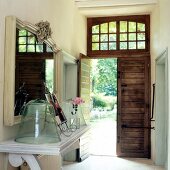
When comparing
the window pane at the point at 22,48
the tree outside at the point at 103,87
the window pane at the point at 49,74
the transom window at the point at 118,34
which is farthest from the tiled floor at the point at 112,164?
the tree outside at the point at 103,87

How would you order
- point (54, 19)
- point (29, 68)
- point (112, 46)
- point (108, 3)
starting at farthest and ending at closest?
point (112, 46), point (108, 3), point (54, 19), point (29, 68)

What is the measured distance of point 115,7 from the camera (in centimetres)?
524

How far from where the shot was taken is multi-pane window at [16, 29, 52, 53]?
2.52 metres

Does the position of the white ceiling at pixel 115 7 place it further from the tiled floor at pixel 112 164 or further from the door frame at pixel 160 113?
the tiled floor at pixel 112 164

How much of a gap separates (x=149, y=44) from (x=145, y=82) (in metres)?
0.77

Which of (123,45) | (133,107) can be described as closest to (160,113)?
(133,107)

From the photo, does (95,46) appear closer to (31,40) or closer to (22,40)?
(31,40)

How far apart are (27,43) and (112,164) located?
319 centimetres

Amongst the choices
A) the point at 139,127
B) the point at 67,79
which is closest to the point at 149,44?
the point at 139,127

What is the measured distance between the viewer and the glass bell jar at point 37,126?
7.41ft

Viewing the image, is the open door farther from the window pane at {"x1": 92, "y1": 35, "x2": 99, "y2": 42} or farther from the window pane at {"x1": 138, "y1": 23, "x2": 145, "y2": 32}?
the window pane at {"x1": 138, "y1": 23, "x2": 145, "y2": 32}

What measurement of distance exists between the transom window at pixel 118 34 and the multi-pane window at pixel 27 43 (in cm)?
305

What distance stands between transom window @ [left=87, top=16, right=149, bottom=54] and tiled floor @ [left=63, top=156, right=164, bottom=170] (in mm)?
2171

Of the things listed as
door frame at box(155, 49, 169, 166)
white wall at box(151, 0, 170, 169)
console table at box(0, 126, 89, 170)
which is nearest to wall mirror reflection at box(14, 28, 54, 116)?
console table at box(0, 126, 89, 170)
